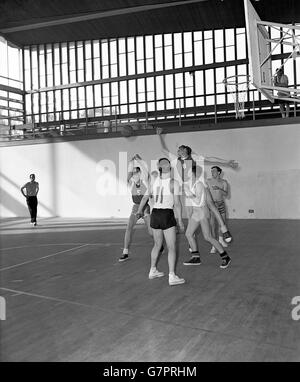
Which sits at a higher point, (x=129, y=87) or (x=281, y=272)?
(x=129, y=87)

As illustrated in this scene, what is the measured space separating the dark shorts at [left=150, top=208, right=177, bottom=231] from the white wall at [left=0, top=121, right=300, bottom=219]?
10236 mm

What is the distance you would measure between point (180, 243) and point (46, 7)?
15673mm

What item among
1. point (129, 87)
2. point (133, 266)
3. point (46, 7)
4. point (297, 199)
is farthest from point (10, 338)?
point (129, 87)

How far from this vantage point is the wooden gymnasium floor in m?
3.64

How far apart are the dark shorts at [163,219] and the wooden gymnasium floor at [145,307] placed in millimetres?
883

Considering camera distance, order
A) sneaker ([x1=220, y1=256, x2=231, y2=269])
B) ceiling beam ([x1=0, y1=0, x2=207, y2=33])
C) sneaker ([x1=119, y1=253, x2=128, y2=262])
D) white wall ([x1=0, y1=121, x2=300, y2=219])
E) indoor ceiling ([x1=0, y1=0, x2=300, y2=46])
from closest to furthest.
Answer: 1. sneaker ([x1=220, y1=256, x2=231, y2=269])
2. sneaker ([x1=119, y1=253, x2=128, y2=262])
3. white wall ([x1=0, y1=121, x2=300, y2=219])
4. indoor ceiling ([x1=0, y1=0, x2=300, y2=46])
5. ceiling beam ([x1=0, y1=0, x2=207, y2=33])

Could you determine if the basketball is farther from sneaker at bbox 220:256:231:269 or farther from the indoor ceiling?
sneaker at bbox 220:256:231:269

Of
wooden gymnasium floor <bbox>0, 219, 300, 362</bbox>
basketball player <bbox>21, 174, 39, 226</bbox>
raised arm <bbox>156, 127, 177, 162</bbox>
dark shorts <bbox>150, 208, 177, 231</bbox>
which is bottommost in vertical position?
wooden gymnasium floor <bbox>0, 219, 300, 362</bbox>

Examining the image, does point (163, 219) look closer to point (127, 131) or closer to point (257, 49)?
point (257, 49)

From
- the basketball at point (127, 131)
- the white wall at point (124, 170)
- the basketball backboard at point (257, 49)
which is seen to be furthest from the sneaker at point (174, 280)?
the basketball at point (127, 131)

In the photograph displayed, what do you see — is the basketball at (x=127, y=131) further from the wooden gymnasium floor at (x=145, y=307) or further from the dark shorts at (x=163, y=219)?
the dark shorts at (x=163, y=219)

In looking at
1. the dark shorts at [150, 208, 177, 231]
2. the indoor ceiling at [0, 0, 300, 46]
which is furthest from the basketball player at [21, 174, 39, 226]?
the dark shorts at [150, 208, 177, 231]

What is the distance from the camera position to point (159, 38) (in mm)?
27531
